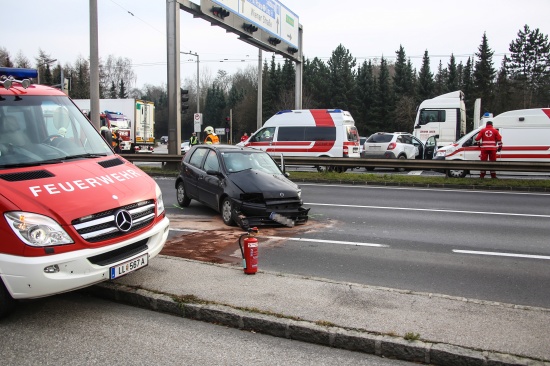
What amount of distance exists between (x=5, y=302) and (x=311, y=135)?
58.2 feet

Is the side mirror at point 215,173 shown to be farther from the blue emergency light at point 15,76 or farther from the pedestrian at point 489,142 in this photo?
the pedestrian at point 489,142

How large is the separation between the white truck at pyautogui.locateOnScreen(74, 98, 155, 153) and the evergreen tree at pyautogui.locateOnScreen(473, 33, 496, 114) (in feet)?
153

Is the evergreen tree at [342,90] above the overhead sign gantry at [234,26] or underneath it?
above

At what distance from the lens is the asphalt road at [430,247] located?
5.95m

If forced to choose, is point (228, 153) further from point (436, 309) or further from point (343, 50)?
point (343, 50)

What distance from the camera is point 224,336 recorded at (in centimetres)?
434

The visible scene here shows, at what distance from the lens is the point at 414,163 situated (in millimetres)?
18297

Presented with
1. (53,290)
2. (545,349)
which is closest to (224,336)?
(53,290)

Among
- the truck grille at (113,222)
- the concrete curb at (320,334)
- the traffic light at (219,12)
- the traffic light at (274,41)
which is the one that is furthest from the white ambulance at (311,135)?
the concrete curb at (320,334)

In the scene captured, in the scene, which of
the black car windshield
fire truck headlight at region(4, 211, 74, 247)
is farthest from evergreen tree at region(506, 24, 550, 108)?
fire truck headlight at region(4, 211, 74, 247)

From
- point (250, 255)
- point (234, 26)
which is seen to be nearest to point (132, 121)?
point (234, 26)

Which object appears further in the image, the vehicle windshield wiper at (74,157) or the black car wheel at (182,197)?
the black car wheel at (182,197)

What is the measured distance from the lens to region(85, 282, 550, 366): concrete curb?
379 cm

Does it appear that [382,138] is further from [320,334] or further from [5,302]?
[5,302]
